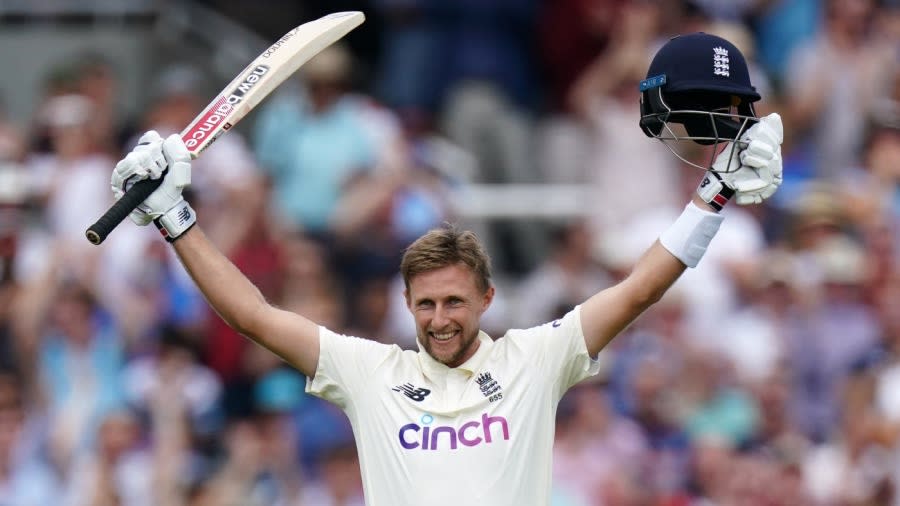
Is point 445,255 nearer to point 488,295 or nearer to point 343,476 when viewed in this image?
point 488,295

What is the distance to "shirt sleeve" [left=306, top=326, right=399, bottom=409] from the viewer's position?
710 centimetres

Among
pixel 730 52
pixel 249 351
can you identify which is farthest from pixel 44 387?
pixel 730 52

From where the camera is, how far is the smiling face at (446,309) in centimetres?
698

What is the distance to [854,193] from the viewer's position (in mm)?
12766

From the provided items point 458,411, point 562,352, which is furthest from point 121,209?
point 562,352

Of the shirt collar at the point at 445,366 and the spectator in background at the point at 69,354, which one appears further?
the spectator in background at the point at 69,354

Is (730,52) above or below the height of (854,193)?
below

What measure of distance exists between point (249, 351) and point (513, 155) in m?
2.73

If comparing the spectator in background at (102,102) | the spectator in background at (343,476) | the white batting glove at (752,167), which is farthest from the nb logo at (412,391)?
the spectator in background at (102,102)

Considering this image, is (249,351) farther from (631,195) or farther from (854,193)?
(854,193)

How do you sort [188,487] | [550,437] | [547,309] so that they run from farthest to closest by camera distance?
[547,309]
[188,487]
[550,437]

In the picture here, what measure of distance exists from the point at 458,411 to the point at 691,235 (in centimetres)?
106

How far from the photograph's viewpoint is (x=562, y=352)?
708 cm

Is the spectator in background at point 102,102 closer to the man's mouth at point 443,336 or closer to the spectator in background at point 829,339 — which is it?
the spectator in background at point 829,339
